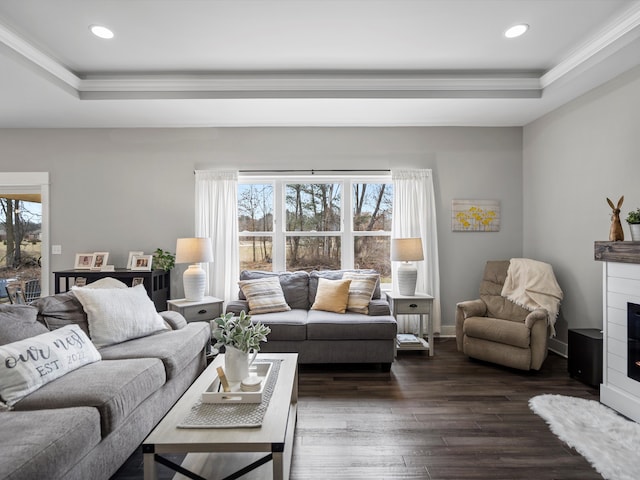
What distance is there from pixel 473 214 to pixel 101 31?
4215 millimetres

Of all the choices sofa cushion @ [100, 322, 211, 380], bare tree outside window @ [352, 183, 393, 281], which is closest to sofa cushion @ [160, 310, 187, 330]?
sofa cushion @ [100, 322, 211, 380]

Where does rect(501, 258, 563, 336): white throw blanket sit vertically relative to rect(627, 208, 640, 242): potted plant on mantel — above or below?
below

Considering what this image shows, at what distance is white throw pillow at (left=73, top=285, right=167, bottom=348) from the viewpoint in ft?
8.73

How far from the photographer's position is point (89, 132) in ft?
15.1

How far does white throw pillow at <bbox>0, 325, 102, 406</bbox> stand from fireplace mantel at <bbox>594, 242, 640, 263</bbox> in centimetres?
361

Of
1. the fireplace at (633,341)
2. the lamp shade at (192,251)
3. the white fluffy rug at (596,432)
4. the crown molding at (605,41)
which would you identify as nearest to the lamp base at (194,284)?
the lamp shade at (192,251)

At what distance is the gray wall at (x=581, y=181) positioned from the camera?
3.18m

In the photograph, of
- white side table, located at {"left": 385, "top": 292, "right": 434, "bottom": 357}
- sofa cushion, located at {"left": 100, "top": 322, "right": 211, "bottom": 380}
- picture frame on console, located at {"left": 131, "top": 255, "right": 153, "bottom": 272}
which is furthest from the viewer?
picture frame on console, located at {"left": 131, "top": 255, "right": 153, "bottom": 272}

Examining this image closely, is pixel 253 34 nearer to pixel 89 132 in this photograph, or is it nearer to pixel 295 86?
pixel 295 86

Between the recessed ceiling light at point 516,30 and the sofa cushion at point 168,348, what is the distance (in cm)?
345

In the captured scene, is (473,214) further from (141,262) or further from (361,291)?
(141,262)

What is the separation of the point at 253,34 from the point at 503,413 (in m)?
3.41

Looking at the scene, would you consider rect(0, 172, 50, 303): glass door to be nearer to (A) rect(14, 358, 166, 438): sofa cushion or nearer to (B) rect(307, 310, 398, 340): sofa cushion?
(A) rect(14, 358, 166, 438): sofa cushion

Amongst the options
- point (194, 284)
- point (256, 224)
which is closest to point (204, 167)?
point (256, 224)
